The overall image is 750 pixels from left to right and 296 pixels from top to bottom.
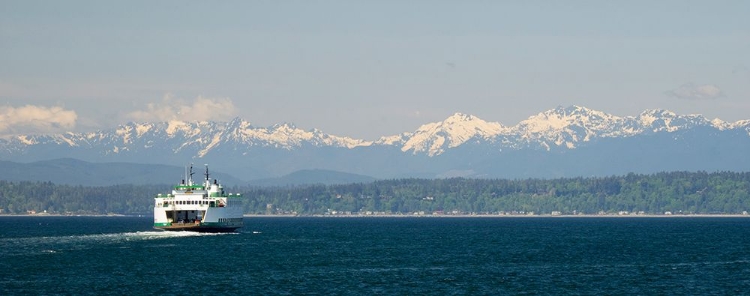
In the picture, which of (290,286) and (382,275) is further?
(382,275)

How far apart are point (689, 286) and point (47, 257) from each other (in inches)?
2928

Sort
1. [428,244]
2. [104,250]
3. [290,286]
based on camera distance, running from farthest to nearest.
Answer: [428,244]
[104,250]
[290,286]

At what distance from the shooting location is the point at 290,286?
116 m

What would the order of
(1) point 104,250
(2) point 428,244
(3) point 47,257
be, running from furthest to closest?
1. (2) point 428,244
2. (1) point 104,250
3. (3) point 47,257

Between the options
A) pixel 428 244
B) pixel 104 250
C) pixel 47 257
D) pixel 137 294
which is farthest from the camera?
pixel 428 244

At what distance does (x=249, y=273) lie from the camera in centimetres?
12975

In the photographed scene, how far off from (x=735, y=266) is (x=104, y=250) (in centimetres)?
7730

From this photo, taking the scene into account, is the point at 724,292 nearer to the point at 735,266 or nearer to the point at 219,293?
the point at 735,266

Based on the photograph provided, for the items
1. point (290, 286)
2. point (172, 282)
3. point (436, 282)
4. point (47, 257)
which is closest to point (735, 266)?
point (436, 282)

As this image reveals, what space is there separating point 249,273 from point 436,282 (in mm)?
20410

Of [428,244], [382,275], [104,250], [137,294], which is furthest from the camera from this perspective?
[428,244]

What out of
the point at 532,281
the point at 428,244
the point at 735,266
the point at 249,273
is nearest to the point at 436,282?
the point at 532,281

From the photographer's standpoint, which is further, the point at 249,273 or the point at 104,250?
the point at 104,250

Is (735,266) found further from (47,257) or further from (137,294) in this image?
(47,257)
